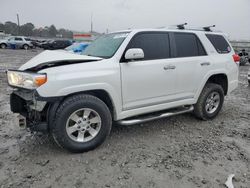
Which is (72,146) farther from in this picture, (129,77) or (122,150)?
(129,77)

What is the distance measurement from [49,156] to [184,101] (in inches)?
105

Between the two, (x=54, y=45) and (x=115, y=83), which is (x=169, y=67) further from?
(x=54, y=45)

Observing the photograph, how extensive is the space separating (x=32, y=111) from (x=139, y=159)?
1.72 meters

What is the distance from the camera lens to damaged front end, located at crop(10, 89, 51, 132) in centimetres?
297

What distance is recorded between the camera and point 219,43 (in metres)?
4.80

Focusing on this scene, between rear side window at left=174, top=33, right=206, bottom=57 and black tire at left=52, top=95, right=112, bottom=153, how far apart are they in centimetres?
187

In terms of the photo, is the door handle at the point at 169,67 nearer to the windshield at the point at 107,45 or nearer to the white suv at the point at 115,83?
the white suv at the point at 115,83

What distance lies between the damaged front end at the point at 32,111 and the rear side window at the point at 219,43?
11.9 ft

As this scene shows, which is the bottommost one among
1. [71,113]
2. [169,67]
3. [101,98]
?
[71,113]

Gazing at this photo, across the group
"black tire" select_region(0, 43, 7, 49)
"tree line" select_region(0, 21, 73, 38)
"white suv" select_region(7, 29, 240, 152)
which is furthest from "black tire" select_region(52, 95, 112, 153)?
"tree line" select_region(0, 21, 73, 38)

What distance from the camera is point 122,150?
11.3ft

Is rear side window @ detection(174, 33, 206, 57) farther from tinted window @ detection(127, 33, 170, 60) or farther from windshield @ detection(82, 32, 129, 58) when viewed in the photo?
windshield @ detection(82, 32, 129, 58)

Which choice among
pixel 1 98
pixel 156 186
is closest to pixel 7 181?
pixel 156 186

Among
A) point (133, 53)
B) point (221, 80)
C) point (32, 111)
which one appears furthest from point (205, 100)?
point (32, 111)
